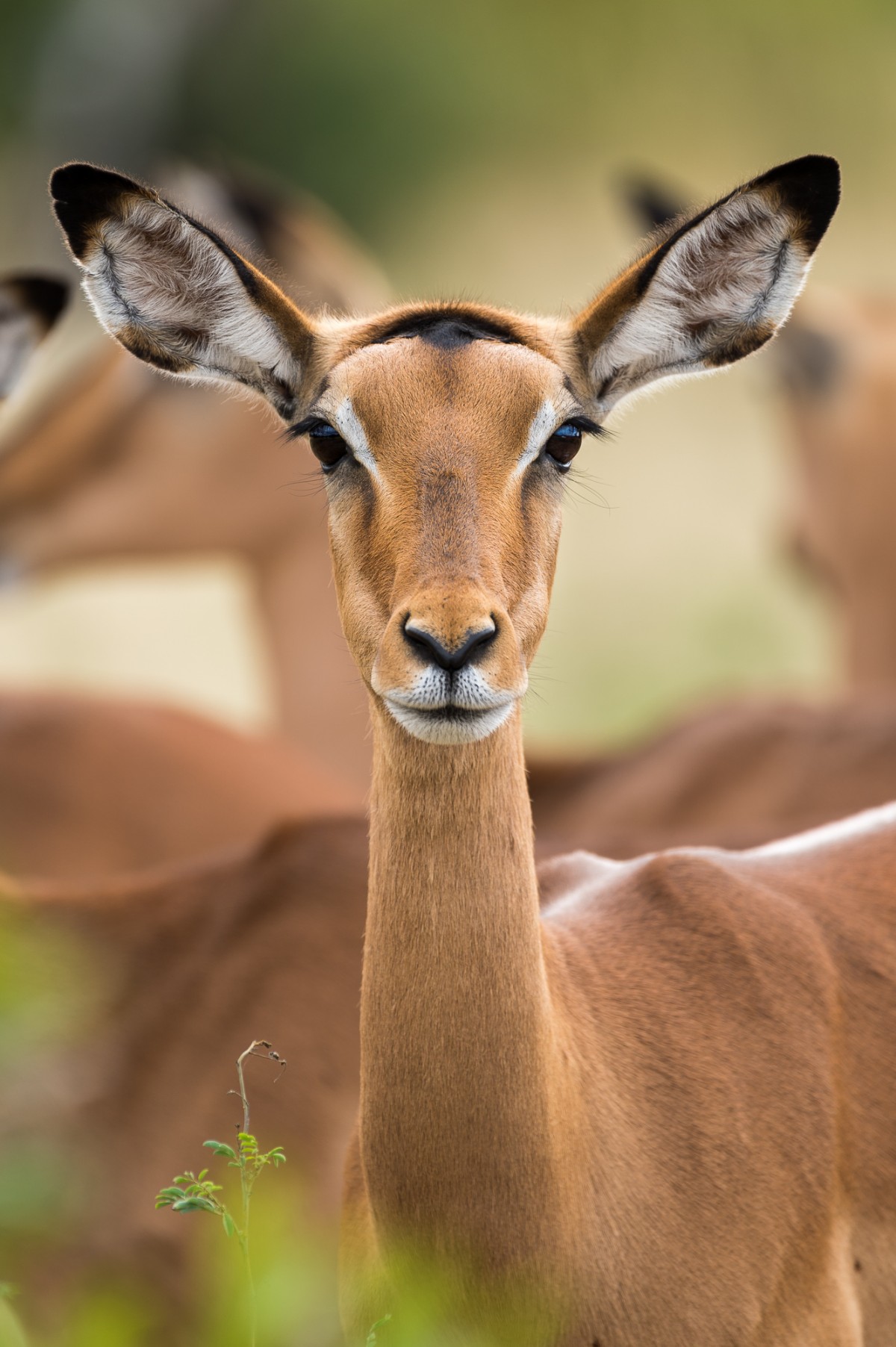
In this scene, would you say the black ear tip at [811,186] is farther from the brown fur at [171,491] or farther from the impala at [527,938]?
the brown fur at [171,491]

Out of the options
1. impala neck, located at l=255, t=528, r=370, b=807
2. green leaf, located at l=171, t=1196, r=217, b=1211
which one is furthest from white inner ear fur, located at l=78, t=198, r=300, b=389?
impala neck, located at l=255, t=528, r=370, b=807

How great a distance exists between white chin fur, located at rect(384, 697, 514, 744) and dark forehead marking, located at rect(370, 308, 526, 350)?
27.1 inches

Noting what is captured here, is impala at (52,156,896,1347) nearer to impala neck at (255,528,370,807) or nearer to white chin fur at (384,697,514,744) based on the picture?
white chin fur at (384,697,514,744)

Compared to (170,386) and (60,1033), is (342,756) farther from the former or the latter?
(60,1033)

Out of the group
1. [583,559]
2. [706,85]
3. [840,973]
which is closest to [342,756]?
[840,973]

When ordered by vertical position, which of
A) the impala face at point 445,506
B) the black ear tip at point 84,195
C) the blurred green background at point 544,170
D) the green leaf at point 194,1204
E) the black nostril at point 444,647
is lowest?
the green leaf at point 194,1204

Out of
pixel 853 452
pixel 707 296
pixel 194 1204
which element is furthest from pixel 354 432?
pixel 853 452

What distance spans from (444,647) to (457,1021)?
635 millimetres

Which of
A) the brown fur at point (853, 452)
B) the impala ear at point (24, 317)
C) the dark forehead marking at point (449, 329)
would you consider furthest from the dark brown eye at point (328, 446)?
the brown fur at point (853, 452)

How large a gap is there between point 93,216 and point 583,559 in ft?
43.1

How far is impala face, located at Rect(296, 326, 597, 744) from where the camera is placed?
2.65m

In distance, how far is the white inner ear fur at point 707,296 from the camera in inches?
124

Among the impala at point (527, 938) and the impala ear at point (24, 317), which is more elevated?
the impala ear at point (24, 317)

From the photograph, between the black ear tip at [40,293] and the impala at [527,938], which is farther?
the black ear tip at [40,293]
